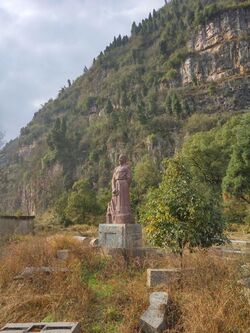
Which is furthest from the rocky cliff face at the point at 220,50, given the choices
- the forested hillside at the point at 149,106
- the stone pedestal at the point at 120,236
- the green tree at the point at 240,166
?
the stone pedestal at the point at 120,236

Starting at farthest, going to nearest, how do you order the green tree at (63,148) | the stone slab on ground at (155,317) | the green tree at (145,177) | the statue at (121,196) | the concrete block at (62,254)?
the green tree at (63,148)
the green tree at (145,177)
the statue at (121,196)
the concrete block at (62,254)
the stone slab on ground at (155,317)

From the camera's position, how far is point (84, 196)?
36.8 metres

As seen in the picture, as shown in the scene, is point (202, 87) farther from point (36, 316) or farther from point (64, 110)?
point (36, 316)

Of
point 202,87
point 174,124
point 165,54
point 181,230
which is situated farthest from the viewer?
point 165,54

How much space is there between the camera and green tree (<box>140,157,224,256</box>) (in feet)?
31.7

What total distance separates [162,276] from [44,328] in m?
3.03

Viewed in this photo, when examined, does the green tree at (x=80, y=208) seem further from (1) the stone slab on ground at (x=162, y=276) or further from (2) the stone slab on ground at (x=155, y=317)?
(2) the stone slab on ground at (x=155, y=317)

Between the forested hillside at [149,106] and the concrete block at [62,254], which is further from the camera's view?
the forested hillside at [149,106]

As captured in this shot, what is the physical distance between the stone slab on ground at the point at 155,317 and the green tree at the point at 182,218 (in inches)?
115

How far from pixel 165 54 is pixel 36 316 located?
3956 inches

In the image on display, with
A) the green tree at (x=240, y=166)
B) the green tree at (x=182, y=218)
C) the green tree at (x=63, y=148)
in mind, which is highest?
the green tree at (x=63, y=148)

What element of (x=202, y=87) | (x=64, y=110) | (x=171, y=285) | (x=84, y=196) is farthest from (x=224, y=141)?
(x=64, y=110)

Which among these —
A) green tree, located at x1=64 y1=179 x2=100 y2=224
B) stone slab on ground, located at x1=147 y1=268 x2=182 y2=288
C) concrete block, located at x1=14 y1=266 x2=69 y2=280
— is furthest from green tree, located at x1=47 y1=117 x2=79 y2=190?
stone slab on ground, located at x1=147 y1=268 x2=182 y2=288

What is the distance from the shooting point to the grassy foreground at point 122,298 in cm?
591
